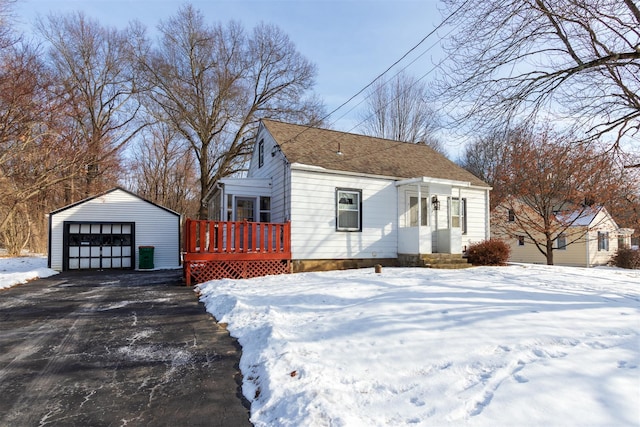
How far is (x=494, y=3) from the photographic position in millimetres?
6164

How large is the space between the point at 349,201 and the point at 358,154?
2.22m

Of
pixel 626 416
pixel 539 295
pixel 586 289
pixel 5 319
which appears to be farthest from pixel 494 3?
pixel 5 319

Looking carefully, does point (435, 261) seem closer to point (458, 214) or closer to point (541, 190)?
point (458, 214)

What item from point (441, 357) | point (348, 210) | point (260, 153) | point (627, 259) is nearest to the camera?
point (441, 357)

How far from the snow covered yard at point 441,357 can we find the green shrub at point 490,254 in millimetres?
5475

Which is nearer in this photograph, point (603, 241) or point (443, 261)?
point (443, 261)

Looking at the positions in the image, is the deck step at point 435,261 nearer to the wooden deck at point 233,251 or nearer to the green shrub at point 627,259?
the wooden deck at point 233,251

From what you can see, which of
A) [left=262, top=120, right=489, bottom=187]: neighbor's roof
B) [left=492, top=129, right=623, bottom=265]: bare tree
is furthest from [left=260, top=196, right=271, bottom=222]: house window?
[left=492, top=129, right=623, bottom=265]: bare tree

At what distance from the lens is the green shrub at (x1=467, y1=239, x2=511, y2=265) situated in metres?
12.0

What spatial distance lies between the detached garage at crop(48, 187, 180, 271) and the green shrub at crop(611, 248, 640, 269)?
25268mm

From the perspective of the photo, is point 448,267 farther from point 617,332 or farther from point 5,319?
point 5,319

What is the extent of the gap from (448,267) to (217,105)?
694 inches

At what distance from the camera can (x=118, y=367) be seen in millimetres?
3850

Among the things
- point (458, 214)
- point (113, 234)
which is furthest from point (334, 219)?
point (113, 234)
